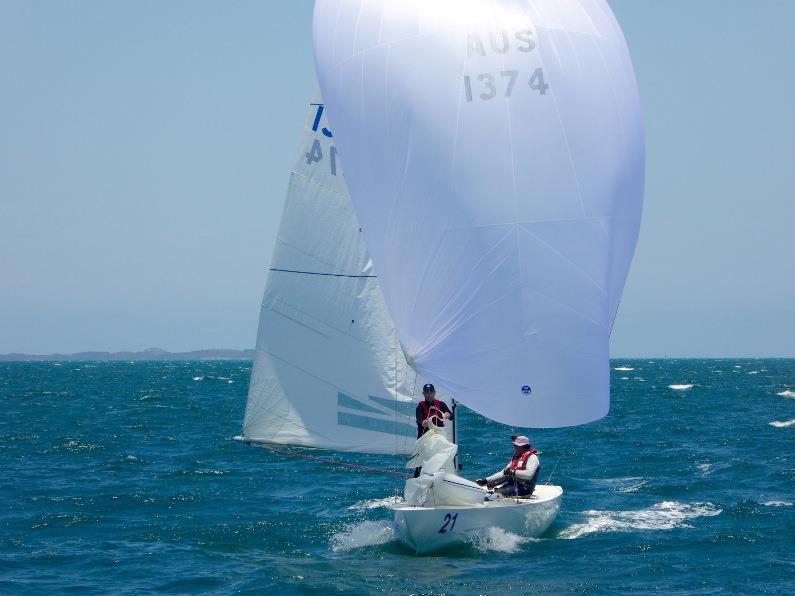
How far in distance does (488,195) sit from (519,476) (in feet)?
13.8

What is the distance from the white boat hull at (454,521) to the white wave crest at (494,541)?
0.18 feet

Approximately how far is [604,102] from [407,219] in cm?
307

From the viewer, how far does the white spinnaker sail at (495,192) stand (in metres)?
14.3

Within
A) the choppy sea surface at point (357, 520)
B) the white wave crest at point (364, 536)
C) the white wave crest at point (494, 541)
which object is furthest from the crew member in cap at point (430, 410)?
the white wave crest at point (364, 536)

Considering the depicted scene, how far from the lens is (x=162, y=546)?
1641 centimetres

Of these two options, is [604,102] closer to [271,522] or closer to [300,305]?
[300,305]

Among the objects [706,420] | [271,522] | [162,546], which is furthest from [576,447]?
[162,546]

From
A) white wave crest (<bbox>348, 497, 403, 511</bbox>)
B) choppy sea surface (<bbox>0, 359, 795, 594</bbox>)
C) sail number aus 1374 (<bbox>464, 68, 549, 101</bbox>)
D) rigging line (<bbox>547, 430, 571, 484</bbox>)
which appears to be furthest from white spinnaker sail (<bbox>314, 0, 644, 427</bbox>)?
rigging line (<bbox>547, 430, 571, 484</bbox>)

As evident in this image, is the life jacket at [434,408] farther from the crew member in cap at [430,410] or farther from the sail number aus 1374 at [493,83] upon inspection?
the sail number aus 1374 at [493,83]

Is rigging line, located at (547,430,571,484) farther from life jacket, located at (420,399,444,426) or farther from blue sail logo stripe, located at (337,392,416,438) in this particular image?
life jacket, located at (420,399,444,426)

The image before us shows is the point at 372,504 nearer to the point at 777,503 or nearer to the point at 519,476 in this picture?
the point at 519,476

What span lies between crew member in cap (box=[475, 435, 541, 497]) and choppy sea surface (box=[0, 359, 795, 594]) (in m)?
0.79

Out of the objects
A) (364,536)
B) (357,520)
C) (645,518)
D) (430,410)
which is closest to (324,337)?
(430,410)

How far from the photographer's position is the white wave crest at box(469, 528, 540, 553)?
15000 mm
